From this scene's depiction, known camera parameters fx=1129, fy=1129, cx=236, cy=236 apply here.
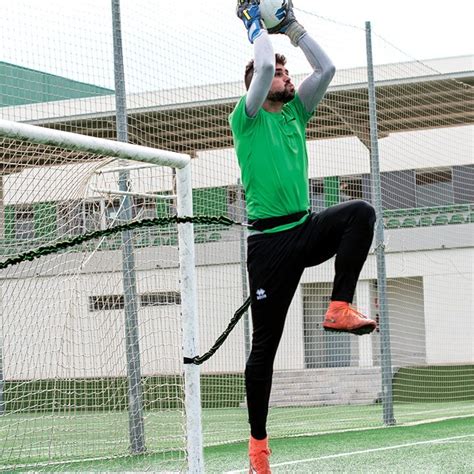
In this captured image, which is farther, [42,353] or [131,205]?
[131,205]

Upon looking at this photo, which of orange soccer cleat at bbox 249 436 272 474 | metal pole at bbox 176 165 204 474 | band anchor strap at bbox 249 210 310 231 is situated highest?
band anchor strap at bbox 249 210 310 231

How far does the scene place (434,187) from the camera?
22.1 metres

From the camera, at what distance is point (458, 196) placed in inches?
941

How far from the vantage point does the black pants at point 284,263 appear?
475cm

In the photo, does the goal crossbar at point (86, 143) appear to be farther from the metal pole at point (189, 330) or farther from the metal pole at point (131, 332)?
the metal pole at point (131, 332)

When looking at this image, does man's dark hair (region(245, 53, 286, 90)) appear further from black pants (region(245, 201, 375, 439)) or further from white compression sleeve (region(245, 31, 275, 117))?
black pants (region(245, 201, 375, 439))

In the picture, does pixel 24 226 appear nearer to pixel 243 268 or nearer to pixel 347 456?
pixel 347 456

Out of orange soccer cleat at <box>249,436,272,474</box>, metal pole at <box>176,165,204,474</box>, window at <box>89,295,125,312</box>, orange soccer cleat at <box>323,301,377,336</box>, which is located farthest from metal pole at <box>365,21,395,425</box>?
orange soccer cleat at <box>323,301,377,336</box>

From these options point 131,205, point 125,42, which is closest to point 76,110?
point 125,42

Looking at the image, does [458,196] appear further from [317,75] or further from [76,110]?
[317,75]

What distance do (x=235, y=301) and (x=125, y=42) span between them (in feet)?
11.7

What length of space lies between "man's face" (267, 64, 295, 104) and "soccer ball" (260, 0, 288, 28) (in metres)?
0.22

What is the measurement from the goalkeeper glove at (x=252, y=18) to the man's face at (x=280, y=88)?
0.26 metres

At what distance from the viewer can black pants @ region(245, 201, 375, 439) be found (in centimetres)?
475
